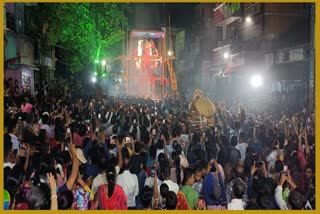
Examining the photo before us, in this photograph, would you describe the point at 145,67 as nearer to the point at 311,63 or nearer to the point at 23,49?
the point at 23,49

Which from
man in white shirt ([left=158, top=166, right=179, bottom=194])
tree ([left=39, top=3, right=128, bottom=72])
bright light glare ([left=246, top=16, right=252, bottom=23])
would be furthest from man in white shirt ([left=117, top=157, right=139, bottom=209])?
bright light glare ([left=246, top=16, right=252, bottom=23])

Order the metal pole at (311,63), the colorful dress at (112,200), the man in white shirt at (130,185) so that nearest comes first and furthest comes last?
the colorful dress at (112,200) → the man in white shirt at (130,185) → the metal pole at (311,63)

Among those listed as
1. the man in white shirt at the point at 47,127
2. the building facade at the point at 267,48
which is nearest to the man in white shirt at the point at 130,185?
the man in white shirt at the point at 47,127

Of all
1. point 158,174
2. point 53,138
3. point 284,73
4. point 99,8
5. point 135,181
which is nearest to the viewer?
point 135,181

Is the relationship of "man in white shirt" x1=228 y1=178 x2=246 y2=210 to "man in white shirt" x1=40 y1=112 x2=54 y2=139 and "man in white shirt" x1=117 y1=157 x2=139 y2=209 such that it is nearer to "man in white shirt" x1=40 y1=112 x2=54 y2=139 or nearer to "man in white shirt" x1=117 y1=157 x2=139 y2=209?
"man in white shirt" x1=117 y1=157 x2=139 y2=209

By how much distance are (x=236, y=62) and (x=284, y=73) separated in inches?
328

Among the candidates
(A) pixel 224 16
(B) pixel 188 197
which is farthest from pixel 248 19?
(B) pixel 188 197

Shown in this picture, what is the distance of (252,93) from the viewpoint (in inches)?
1153

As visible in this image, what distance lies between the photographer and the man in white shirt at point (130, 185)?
654 cm

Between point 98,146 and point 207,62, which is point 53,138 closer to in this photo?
point 98,146

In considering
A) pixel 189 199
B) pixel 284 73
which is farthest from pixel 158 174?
pixel 284 73

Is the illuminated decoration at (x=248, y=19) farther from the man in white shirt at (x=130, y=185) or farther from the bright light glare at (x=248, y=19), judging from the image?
the man in white shirt at (x=130, y=185)

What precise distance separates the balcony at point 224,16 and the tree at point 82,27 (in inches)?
396

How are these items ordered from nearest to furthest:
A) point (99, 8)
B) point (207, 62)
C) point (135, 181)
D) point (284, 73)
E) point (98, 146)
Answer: point (135, 181), point (98, 146), point (284, 73), point (99, 8), point (207, 62)
